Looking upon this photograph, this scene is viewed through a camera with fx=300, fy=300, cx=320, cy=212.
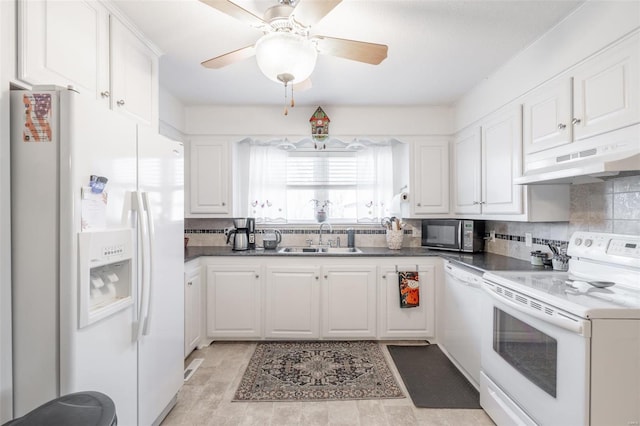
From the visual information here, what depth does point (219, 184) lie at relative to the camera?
322 centimetres

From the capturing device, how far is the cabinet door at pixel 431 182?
3.23 m

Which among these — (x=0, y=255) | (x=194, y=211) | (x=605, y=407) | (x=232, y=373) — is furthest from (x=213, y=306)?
(x=605, y=407)

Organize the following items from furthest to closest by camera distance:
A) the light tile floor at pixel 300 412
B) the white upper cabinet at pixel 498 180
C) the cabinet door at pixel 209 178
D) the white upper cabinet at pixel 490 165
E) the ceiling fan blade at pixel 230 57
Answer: the cabinet door at pixel 209 178
the white upper cabinet at pixel 490 165
the white upper cabinet at pixel 498 180
the light tile floor at pixel 300 412
the ceiling fan blade at pixel 230 57

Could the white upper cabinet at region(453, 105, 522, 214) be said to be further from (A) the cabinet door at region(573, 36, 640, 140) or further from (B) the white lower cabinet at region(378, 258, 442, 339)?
(B) the white lower cabinet at region(378, 258, 442, 339)

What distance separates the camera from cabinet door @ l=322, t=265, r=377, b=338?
2869 millimetres

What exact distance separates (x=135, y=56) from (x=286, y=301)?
2.24 metres

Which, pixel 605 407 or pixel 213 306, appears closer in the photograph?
pixel 605 407

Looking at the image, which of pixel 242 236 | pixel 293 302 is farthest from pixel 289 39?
pixel 293 302

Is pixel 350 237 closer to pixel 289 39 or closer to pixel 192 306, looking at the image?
pixel 192 306

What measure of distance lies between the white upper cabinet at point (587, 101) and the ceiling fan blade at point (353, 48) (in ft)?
3.63

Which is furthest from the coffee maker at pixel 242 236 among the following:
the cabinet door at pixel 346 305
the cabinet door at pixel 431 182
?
the cabinet door at pixel 431 182

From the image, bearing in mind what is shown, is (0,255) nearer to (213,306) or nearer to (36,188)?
(36,188)

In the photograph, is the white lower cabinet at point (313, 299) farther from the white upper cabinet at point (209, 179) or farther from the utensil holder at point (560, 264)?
the utensil holder at point (560, 264)

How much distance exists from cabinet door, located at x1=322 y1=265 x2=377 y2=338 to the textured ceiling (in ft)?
5.76
